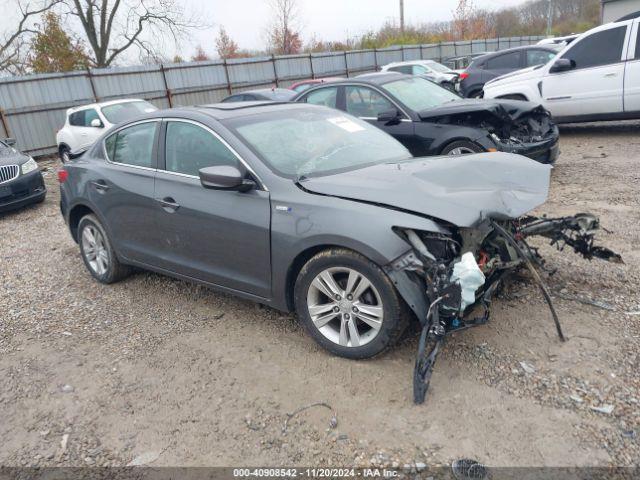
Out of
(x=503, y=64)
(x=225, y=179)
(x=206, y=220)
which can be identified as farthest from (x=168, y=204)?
(x=503, y=64)

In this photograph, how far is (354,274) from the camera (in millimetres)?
3184

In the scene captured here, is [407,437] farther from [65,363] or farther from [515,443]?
[65,363]

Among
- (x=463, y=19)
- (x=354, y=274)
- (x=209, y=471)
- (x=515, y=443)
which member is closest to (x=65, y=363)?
(x=209, y=471)

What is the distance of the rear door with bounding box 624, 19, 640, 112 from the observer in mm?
8719

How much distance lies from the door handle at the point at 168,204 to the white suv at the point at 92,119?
27.8ft

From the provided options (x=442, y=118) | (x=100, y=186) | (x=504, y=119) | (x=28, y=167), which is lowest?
(x=28, y=167)


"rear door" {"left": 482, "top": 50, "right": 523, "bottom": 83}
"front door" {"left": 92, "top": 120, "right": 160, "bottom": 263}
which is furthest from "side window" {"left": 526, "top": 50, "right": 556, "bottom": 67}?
"front door" {"left": 92, "top": 120, "right": 160, "bottom": 263}

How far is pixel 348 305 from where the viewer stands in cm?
326

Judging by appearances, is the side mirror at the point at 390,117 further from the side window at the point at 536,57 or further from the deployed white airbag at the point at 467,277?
the side window at the point at 536,57

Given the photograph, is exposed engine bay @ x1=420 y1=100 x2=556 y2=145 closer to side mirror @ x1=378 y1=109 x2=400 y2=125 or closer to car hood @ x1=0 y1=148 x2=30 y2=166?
side mirror @ x1=378 y1=109 x2=400 y2=125

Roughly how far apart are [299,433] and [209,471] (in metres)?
0.50

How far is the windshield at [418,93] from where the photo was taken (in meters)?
7.28

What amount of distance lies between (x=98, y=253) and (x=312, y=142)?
8.23 feet

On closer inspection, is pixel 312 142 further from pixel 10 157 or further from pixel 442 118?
pixel 10 157
